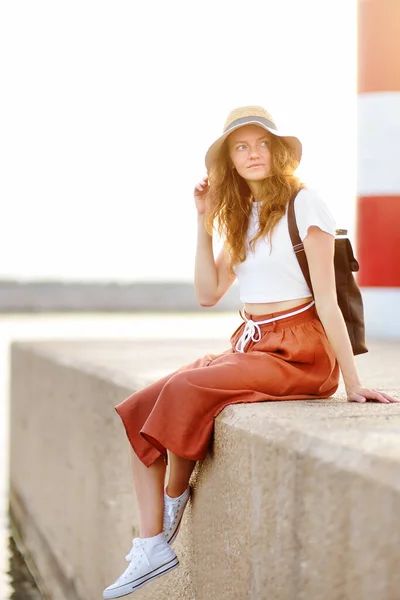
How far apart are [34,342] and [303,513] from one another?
4.36 metres

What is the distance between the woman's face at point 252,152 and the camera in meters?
2.81

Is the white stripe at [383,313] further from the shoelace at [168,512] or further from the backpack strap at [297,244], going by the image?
the shoelace at [168,512]

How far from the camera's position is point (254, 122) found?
2.74m

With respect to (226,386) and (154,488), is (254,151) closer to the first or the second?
(226,386)

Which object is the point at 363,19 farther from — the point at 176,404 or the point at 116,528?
the point at 176,404

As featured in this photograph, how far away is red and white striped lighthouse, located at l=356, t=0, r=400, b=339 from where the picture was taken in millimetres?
5621

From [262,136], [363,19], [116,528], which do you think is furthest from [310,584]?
[363,19]

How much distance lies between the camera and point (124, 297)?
97.3 ft

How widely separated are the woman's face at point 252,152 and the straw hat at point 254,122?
4 cm

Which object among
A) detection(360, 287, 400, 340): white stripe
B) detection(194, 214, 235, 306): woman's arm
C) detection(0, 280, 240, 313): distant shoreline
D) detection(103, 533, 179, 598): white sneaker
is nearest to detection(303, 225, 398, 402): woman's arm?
detection(194, 214, 235, 306): woman's arm

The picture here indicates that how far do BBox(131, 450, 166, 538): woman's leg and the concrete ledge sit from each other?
0.30 feet

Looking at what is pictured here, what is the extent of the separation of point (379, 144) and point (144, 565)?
12.3 ft

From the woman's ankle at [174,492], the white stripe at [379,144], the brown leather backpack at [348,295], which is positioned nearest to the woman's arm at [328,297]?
the brown leather backpack at [348,295]

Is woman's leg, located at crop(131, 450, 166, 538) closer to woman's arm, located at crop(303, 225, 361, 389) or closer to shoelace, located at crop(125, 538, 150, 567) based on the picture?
shoelace, located at crop(125, 538, 150, 567)
